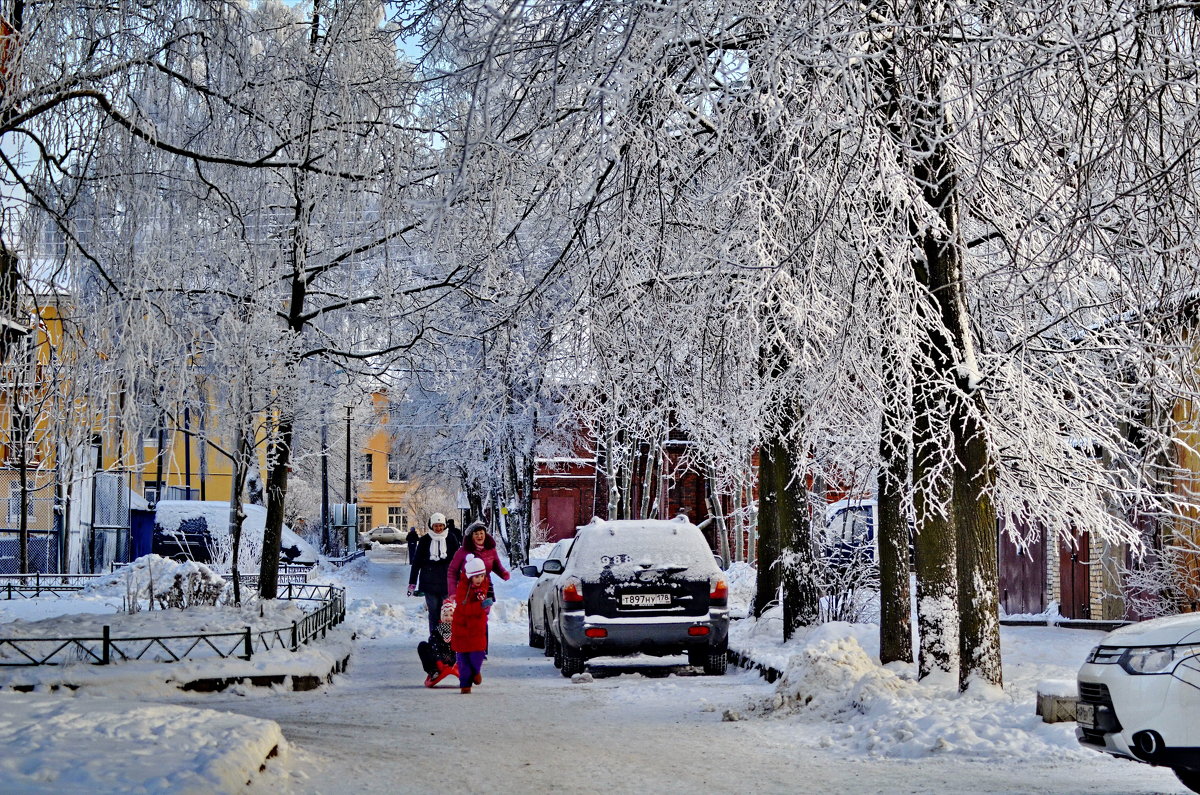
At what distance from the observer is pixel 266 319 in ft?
61.1

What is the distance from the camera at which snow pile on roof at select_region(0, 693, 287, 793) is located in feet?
22.2

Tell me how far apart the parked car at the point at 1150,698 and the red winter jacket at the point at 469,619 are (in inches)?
299

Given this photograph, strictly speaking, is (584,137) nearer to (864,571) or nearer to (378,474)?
(864,571)

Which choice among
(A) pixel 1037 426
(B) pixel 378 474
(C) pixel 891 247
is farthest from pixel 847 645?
(B) pixel 378 474

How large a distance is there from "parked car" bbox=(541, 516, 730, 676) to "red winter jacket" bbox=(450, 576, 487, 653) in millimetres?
1577

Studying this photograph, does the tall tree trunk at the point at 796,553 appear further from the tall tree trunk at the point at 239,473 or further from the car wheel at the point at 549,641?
the tall tree trunk at the point at 239,473

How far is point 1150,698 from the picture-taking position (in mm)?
6988

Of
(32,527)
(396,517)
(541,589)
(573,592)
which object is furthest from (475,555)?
(396,517)

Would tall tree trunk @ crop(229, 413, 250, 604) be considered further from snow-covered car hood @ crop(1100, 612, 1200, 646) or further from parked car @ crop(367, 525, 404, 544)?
parked car @ crop(367, 525, 404, 544)

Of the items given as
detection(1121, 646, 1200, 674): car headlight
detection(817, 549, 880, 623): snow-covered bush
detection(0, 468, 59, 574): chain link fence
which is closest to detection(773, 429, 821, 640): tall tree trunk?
detection(817, 549, 880, 623): snow-covered bush

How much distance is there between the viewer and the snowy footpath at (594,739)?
7668 millimetres

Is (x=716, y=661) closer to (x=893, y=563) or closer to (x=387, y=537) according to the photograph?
(x=893, y=563)

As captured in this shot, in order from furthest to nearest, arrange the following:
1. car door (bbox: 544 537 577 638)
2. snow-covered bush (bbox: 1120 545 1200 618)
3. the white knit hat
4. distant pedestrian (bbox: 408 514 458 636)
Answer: snow-covered bush (bbox: 1120 545 1200 618), distant pedestrian (bbox: 408 514 458 636), car door (bbox: 544 537 577 638), the white knit hat

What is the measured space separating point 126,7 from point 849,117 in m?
6.37
